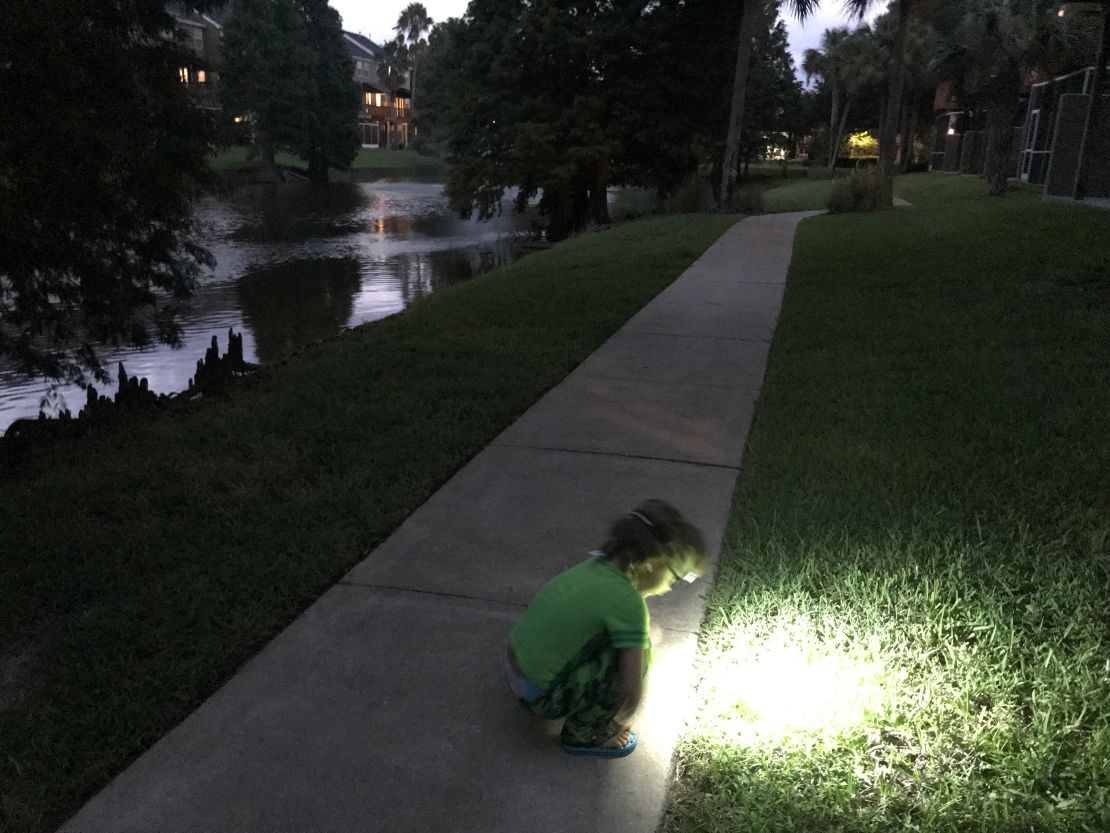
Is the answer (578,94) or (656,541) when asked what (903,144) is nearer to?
(578,94)

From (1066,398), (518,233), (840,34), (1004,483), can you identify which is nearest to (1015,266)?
(1066,398)

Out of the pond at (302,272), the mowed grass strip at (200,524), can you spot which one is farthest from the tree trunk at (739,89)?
the mowed grass strip at (200,524)

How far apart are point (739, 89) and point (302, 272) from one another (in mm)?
13098

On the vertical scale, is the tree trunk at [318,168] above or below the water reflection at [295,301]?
above

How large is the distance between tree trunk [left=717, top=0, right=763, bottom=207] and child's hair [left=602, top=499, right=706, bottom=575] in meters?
23.6

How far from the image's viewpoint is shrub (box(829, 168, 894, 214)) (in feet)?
74.6

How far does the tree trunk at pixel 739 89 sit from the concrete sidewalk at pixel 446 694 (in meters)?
20.8

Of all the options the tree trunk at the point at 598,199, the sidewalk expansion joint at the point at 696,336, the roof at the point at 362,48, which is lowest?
the sidewalk expansion joint at the point at 696,336

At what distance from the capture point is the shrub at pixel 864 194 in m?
22.7

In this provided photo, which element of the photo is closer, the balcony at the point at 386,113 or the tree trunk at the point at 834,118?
the tree trunk at the point at 834,118

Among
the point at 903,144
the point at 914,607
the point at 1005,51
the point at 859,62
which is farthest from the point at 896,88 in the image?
the point at 859,62

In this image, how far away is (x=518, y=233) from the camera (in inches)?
1220

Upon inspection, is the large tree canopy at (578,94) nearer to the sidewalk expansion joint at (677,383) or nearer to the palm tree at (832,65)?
the sidewalk expansion joint at (677,383)

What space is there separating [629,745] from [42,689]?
7.04ft
